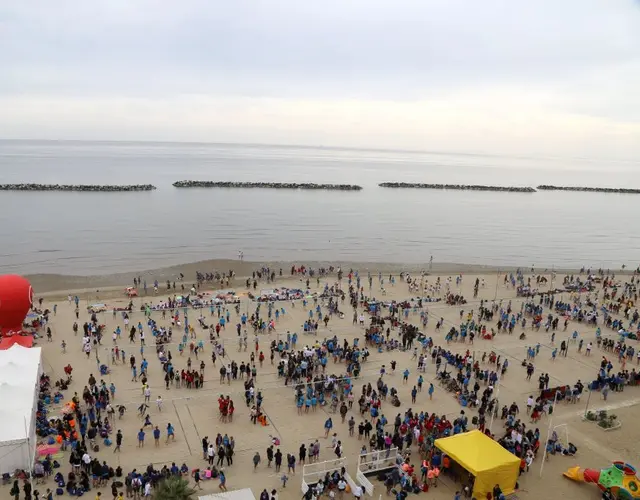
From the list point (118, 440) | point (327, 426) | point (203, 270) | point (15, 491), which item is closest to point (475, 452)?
point (327, 426)

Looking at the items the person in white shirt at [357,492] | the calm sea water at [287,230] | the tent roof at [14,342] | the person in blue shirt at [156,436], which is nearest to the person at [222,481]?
the person in blue shirt at [156,436]

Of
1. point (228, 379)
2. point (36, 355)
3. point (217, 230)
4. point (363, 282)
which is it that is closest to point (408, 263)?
point (363, 282)

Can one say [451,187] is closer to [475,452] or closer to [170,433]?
[475,452]

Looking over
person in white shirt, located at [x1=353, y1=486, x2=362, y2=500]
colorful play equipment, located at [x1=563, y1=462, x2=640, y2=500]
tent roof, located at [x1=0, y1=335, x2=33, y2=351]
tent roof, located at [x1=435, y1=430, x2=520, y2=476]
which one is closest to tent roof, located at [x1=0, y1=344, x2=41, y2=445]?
tent roof, located at [x1=0, y1=335, x2=33, y2=351]

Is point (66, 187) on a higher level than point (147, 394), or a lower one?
higher

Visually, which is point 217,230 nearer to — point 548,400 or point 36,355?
point 36,355

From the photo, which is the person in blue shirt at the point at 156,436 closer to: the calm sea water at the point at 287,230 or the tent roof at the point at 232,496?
the tent roof at the point at 232,496
